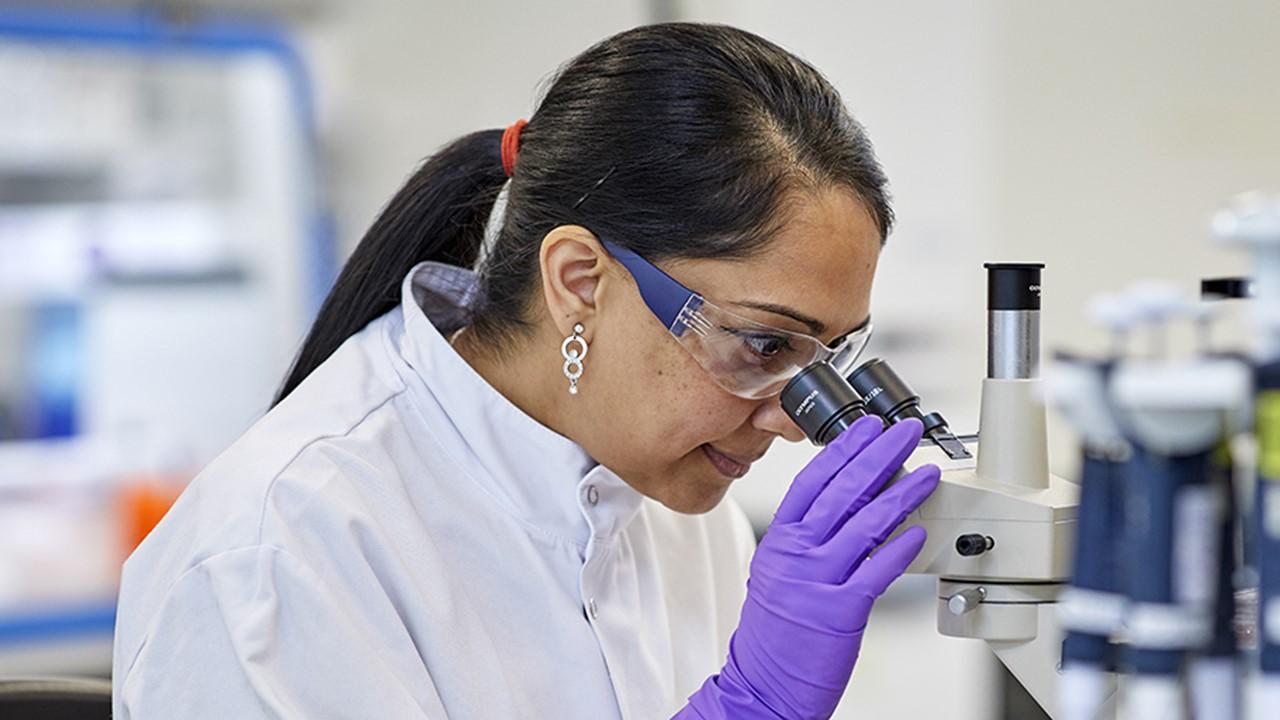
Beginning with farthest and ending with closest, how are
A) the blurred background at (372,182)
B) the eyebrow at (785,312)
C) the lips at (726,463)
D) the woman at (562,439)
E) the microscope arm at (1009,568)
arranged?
the blurred background at (372,182), the lips at (726,463), the eyebrow at (785,312), the woman at (562,439), the microscope arm at (1009,568)

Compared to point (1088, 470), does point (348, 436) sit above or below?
below

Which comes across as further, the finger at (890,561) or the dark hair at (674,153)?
the dark hair at (674,153)

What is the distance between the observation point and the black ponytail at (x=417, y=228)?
148 cm

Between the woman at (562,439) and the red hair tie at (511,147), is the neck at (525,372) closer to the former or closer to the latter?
the woman at (562,439)

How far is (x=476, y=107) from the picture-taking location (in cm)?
334

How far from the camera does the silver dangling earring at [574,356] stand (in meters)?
1.33

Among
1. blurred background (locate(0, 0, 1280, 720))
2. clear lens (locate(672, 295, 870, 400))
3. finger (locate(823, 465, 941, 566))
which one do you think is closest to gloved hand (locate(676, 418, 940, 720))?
finger (locate(823, 465, 941, 566))

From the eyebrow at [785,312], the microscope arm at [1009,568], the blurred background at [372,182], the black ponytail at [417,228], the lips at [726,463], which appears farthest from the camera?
the blurred background at [372,182]

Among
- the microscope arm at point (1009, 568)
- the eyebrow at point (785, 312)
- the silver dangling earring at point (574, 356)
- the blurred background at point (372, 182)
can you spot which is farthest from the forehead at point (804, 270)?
the blurred background at point (372, 182)

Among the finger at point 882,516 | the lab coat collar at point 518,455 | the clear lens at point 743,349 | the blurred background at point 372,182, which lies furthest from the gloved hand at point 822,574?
the blurred background at point 372,182

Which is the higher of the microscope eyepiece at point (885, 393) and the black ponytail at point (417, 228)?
the black ponytail at point (417, 228)

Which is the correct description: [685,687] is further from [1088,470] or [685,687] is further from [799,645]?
[1088,470]

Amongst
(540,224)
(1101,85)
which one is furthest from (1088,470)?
(1101,85)

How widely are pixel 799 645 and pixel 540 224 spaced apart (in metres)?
0.48
